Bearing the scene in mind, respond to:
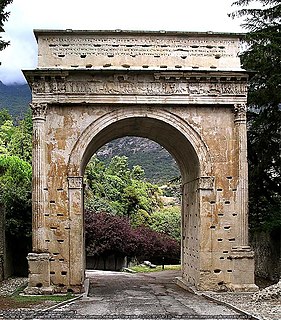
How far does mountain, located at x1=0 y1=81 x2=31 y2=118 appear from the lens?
4793 inches

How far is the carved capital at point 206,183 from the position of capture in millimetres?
21828

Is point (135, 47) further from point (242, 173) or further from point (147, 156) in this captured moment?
point (147, 156)

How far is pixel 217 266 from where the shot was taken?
21.6 metres

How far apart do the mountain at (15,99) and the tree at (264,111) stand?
86621 millimetres

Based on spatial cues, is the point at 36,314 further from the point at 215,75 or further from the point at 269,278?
the point at 269,278

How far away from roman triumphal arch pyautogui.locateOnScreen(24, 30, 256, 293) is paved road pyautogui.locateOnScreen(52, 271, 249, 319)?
142 cm

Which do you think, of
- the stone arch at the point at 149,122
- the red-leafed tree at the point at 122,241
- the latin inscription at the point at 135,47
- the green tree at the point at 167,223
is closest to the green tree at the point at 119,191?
the green tree at the point at 167,223

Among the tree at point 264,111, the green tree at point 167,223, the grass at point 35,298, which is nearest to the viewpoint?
the grass at point 35,298

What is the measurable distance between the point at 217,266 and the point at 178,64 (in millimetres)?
7057

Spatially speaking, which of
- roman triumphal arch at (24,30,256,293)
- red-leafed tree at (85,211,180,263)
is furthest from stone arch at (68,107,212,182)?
red-leafed tree at (85,211,180,263)

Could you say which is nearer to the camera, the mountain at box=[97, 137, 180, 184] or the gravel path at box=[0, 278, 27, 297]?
the gravel path at box=[0, 278, 27, 297]

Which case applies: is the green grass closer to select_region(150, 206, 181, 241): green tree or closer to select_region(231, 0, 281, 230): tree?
select_region(231, 0, 281, 230): tree

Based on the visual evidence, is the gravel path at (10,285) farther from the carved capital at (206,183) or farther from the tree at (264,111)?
the tree at (264,111)

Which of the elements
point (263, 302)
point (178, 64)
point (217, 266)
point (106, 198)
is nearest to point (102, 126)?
point (178, 64)
